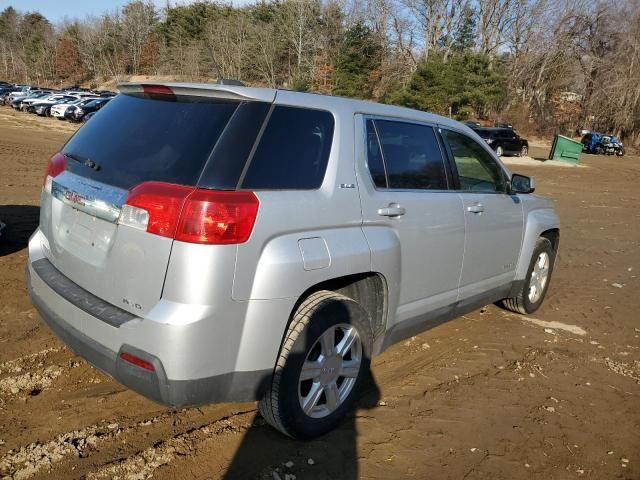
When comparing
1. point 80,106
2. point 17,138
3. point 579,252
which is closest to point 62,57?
point 80,106

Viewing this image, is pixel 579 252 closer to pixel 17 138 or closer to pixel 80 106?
pixel 17 138

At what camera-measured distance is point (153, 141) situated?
8.86ft

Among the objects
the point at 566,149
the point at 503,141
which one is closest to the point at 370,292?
the point at 503,141

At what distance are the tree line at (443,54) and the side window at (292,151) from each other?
40.1 metres

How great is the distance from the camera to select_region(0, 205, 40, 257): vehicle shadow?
20.0ft

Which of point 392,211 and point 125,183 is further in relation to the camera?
point 392,211

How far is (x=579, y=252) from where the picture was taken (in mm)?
8391

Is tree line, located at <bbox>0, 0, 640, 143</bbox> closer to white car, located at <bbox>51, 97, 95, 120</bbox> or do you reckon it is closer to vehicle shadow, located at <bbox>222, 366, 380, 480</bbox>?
white car, located at <bbox>51, 97, 95, 120</bbox>

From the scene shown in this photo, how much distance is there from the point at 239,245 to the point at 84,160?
44.0 inches

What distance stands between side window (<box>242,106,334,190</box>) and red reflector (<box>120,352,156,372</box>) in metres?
0.91

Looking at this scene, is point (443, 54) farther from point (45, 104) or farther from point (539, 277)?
point (539, 277)

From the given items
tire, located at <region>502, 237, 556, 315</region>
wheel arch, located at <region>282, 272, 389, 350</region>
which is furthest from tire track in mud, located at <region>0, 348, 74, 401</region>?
tire, located at <region>502, 237, 556, 315</region>

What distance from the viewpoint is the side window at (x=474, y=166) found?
4086 millimetres

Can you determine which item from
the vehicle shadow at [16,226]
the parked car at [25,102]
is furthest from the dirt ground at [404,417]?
the parked car at [25,102]
